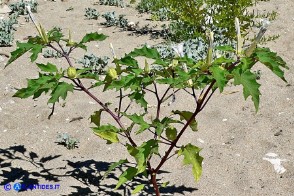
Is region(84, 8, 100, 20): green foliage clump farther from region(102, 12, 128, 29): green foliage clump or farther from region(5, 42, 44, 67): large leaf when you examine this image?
region(5, 42, 44, 67): large leaf

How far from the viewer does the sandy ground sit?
12.2 feet

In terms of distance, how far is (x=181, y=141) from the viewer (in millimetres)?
4375

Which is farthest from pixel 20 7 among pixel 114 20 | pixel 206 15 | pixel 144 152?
pixel 144 152

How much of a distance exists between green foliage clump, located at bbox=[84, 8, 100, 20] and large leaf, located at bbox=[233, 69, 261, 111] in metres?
5.68

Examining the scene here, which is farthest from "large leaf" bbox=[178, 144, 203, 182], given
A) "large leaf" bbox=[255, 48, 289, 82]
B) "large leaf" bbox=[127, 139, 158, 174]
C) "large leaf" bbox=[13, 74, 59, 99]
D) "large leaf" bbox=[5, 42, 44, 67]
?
"large leaf" bbox=[5, 42, 44, 67]

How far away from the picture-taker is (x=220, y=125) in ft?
15.1

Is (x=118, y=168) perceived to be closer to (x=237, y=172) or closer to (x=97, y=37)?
(x=237, y=172)

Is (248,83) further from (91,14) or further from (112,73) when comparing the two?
(91,14)

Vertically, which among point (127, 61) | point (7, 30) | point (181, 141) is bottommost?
point (181, 141)

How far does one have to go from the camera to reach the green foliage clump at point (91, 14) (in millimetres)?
7508

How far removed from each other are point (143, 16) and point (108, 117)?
328 centimetres

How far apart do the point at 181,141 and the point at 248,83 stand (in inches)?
94.4

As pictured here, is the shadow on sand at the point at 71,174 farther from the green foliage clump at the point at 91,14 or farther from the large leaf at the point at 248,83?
the green foliage clump at the point at 91,14

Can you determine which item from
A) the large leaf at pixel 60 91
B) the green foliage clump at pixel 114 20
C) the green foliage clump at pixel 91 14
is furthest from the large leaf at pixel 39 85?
the green foliage clump at pixel 91 14
